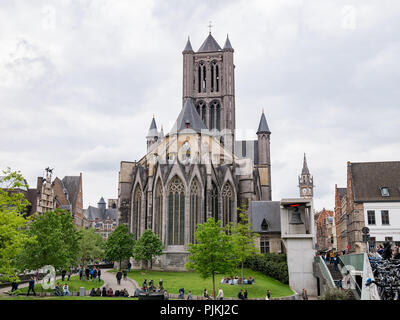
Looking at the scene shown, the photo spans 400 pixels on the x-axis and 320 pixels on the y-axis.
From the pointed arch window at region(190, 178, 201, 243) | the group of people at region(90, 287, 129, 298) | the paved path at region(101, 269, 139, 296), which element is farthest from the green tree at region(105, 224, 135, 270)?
the group of people at region(90, 287, 129, 298)

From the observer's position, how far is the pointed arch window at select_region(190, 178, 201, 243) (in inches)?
1709

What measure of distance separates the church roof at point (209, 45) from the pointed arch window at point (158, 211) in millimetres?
42986

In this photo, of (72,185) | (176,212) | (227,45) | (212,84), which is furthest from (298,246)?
(72,185)

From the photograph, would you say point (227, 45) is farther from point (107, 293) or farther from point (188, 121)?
point (107, 293)

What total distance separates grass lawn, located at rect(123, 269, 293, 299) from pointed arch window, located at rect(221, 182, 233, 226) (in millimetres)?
9038

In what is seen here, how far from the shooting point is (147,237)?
39344mm

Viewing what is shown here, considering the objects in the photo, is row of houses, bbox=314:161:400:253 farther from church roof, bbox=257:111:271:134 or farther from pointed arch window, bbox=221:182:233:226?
church roof, bbox=257:111:271:134

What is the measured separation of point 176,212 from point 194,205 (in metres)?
2.12

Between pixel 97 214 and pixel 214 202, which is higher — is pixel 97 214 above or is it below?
above

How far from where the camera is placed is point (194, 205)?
144 ft

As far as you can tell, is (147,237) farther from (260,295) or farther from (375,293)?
(375,293)
